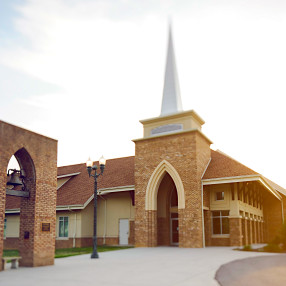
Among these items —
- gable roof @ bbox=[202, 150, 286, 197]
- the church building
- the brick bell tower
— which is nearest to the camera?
gable roof @ bbox=[202, 150, 286, 197]

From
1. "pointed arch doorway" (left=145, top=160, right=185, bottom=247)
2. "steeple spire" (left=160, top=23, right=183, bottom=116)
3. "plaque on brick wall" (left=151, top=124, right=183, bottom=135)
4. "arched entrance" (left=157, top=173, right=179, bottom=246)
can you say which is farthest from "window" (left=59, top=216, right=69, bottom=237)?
"steeple spire" (left=160, top=23, right=183, bottom=116)

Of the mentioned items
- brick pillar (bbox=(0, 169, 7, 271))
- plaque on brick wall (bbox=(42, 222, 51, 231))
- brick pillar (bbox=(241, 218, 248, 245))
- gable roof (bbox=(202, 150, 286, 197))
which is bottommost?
brick pillar (bbox=(241, 218, 248, 245))

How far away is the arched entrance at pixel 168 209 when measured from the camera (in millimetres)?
26562

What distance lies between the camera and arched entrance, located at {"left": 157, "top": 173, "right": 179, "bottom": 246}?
2656 centimetres

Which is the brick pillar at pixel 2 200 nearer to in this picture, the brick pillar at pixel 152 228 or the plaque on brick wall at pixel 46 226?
the plaque on brick wall at pixel 46 226

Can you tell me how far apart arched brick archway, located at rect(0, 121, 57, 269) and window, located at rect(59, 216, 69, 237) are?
14.6 m

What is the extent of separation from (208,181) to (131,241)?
7757 millimetres

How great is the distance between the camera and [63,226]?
2872cm

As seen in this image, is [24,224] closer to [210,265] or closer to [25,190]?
[25,190]

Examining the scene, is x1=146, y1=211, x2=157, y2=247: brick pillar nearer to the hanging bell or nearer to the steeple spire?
the steeple spire

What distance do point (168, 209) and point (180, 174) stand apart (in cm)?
376

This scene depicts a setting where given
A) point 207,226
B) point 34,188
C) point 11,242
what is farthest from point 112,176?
point 34,188

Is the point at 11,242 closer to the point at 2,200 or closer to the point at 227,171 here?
the point at 227,171

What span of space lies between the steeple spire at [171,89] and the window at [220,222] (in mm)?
8016
